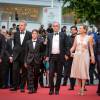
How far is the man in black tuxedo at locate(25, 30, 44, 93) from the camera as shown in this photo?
572 inches

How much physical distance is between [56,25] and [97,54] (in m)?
1.48

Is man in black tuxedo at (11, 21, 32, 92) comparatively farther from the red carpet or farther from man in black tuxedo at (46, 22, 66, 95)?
man in black tuxedo at (46, 22, 66, 95)

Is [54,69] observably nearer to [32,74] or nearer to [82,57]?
[32,74]

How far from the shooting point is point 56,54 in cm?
1420

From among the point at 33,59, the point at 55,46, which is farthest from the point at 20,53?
the point at 55,46

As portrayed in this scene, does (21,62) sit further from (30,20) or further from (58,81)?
(30,20)

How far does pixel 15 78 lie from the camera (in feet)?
48.9

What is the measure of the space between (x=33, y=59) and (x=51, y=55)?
644 mm

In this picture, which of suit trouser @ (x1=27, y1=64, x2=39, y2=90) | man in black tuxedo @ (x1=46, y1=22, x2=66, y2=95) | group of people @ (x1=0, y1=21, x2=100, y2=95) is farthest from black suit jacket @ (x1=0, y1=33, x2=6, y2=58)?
man in black tuxedo @ (x1=46, y1=22, x2=66, y2=95)

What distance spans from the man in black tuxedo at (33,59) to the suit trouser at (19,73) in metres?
0.38

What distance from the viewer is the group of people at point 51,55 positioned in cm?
1409

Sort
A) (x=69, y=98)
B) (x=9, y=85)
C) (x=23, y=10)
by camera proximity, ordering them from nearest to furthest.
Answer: (x=69, y=98) → (x=9, y=85) → (x=23, y=10)

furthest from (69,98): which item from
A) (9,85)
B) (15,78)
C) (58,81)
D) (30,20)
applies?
(30,20)

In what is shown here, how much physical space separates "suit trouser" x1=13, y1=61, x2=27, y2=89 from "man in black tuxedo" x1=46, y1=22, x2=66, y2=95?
3.40 feet
